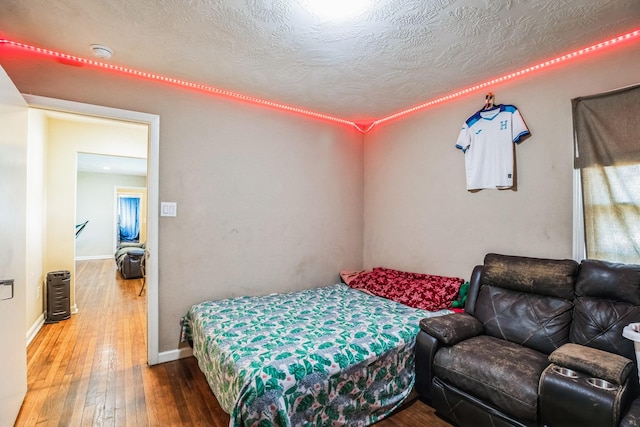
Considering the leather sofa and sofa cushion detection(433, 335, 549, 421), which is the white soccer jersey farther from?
sofa cushion detection(433, 335, 549, 421)

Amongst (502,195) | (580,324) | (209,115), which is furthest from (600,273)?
(209,115)

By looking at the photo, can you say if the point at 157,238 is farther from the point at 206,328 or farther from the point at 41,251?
the point at 41,251

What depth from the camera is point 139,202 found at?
9.75 meters

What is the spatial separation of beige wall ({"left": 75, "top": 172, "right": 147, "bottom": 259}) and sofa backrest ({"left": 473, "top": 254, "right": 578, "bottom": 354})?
357 inches

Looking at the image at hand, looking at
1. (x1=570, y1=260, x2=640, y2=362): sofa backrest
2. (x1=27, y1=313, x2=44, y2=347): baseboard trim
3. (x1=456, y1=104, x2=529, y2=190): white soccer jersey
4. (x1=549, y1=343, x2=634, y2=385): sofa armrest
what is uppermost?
(x1=456, y1=104, x2=529, y2=190): white soccer jersey

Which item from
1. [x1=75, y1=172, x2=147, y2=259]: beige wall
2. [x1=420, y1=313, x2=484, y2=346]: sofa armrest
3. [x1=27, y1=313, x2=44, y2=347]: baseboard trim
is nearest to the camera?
[x1=420, y1=313, x2=484, y2=346]: sofa armrest

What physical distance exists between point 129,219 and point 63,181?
610 cm

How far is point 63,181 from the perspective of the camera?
4047 mm

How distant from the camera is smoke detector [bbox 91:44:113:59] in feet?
6.97

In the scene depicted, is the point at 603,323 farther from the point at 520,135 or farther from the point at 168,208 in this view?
the point at 168,208

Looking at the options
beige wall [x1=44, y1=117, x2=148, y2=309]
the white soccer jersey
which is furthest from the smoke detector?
the white soccer jersey

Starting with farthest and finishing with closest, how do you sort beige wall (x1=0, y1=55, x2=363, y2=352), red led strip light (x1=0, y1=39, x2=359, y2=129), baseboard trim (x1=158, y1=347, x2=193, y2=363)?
baseboard trim (x1=158, y1=347, x2=193, y2=363) < beige wall (x1=0, y1=55, x2=363, y2=352) < red led strip light (x1=0, y1=39, x2=359, y2=129)

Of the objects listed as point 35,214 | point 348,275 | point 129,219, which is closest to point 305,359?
point 348,275

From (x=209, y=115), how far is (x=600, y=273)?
10.6ft
